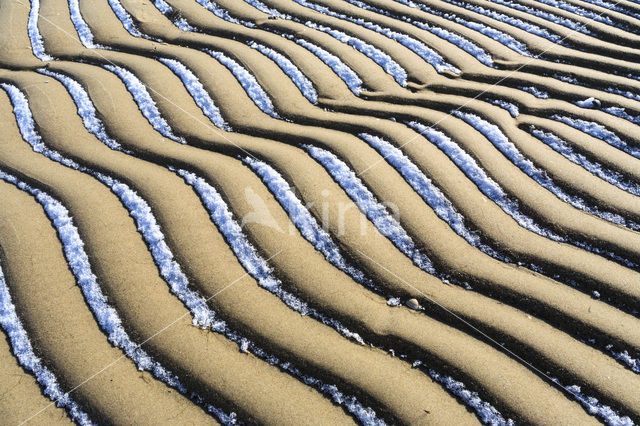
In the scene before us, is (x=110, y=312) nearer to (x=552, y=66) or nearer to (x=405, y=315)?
(x=405, y=315)

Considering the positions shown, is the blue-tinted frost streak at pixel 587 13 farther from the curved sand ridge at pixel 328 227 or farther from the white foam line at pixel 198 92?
the white foam line at pixel 198 92

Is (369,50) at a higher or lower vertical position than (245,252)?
higher

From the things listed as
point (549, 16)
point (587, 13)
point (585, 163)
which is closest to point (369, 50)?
point (549, 16)

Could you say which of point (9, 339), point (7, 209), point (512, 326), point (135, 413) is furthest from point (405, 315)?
point (7, 209)

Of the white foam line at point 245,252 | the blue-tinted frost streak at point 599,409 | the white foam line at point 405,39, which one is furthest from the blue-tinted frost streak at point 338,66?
the blue-tinted frost streak at point 599,409

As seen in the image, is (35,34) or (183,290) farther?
(35,34)

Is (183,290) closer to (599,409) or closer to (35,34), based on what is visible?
(599,409)

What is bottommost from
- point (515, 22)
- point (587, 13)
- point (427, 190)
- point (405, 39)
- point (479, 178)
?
point (427, 190)
